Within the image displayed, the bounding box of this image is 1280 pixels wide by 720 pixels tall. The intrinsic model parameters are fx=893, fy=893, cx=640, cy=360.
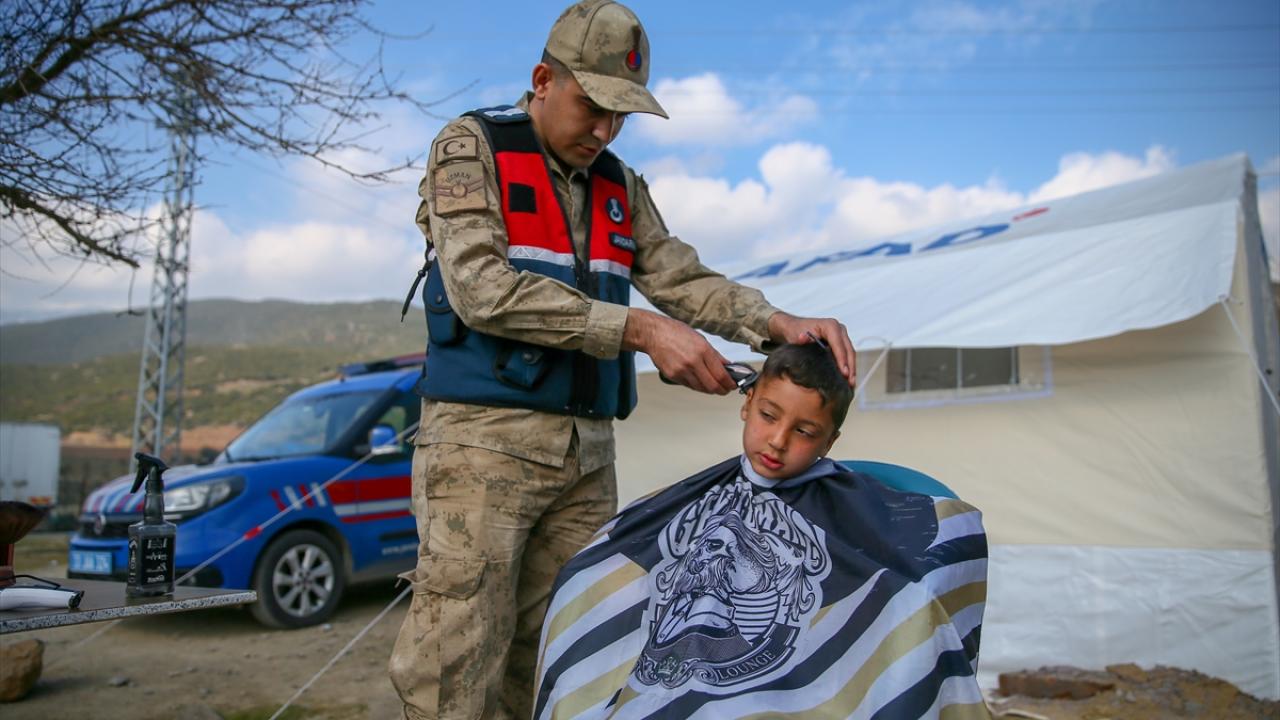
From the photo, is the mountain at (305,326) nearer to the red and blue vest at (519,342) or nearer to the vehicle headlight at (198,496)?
the vehicle headlight at (198,496)

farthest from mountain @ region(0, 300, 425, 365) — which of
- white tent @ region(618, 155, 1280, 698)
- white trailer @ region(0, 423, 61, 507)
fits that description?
white tent @ region(618, 155, 1280, 698)

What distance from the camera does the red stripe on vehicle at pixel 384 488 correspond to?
6.16 metres

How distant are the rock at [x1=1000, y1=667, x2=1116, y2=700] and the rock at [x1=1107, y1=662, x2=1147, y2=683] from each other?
0.05 m

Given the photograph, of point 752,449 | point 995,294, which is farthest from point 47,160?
point 995,294

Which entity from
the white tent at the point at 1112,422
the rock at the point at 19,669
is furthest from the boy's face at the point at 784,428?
the rock at the point at 19,669

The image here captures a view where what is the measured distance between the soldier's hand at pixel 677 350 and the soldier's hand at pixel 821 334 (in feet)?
0.98

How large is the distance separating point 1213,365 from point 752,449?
291cm

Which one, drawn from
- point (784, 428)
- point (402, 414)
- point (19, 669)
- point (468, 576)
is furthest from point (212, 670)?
point (784, 428)

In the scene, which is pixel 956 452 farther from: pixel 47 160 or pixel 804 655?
pixel 47 160

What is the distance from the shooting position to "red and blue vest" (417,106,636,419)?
6.78 feet

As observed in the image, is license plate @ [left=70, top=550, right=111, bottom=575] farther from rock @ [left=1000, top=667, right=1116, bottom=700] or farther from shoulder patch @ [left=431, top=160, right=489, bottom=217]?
rock @ [left=1000, top=667, right=1116, bottom=700]

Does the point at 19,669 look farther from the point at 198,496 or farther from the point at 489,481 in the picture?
the point at 489,481

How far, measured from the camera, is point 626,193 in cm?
246

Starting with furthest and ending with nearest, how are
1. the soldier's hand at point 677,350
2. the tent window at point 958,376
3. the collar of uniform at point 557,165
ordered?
1. the tent window at point 958,376
2. the collar of uniform at point 557,165
3. the soldier's hand at point 677,350
